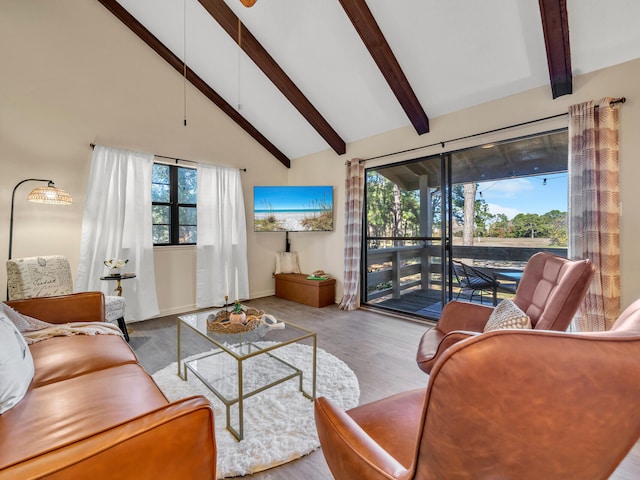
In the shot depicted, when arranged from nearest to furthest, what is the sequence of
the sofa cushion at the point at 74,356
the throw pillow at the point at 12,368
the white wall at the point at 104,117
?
the throw pillow at the point at 12,368, the sofa cushion at the point at 74,356, the white wall at the point at 104,117

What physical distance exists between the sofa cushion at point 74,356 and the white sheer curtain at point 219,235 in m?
2.36

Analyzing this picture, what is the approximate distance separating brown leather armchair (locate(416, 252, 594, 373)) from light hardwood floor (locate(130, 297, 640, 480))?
0.53m

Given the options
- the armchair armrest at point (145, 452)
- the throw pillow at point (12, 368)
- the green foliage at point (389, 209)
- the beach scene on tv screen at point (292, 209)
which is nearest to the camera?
the armchair armrest at point (145, 452)

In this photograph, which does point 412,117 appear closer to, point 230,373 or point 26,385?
point 230,373

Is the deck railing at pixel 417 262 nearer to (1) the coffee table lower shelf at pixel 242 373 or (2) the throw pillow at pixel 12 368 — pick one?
(1) the coffee table lower shelf at pixel 242 373

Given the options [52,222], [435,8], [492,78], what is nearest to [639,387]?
[435,8]

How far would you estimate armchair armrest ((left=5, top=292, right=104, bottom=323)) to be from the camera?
198cm

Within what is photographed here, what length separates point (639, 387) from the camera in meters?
0.46

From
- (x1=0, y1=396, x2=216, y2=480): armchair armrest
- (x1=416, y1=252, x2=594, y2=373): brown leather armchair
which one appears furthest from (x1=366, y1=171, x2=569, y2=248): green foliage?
(x1=0, y1=396, x2=216, y2=480): armchair armrest

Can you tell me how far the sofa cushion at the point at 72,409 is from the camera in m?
0.93

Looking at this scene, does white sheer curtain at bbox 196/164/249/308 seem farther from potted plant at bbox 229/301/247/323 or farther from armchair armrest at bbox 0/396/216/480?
armchair armrest at bbox 0/396/216/480

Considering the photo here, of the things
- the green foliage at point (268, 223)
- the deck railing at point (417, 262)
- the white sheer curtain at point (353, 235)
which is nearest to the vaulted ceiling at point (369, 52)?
the white sheer curtain at point (353, 235)

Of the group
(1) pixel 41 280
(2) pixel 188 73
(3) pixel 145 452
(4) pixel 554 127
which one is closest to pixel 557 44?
(4) pixel 554 127

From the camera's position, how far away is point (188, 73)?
4.01 meters
